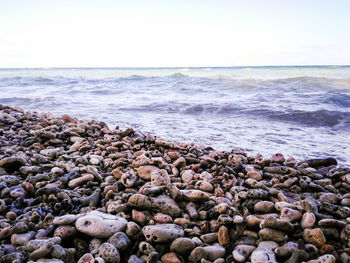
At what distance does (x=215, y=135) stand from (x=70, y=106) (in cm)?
515

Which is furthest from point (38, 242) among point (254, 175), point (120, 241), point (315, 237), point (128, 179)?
point (254, 175)

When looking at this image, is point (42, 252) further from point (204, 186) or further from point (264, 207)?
point (264, 207)

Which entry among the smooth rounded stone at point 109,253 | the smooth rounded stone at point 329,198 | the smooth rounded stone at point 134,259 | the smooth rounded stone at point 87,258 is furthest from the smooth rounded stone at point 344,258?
the smooth rounded stone at point 87,258

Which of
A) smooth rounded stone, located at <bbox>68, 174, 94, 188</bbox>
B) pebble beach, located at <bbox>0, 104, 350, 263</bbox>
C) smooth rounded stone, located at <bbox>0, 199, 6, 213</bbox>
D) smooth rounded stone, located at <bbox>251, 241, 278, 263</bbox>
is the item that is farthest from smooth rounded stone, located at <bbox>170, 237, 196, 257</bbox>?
smooth rounded stone, located at <bbox>0, 199, 6, 213</bbox>

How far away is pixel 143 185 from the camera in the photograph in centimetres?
223

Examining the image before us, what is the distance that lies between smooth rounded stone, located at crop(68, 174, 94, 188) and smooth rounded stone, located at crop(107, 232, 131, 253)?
0.81 m

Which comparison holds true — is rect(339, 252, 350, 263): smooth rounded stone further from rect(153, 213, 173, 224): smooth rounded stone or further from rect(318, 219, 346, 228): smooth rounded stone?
rect(153, 213, 173, 224): smooth rounded stone

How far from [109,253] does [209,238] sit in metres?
0.59

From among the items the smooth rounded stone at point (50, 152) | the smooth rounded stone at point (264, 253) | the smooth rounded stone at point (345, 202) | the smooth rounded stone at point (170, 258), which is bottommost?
the smooth rounded stone at point (170, 258)

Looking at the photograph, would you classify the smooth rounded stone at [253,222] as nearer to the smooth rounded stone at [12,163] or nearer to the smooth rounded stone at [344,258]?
the smooth rounded stone at [344,258]

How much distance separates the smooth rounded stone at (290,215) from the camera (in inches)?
69.0

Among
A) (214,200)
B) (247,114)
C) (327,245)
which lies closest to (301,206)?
(327,245)

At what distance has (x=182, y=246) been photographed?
1.52 meters

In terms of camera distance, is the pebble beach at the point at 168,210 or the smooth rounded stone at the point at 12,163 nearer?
the pebble beach at the point at 168,210
